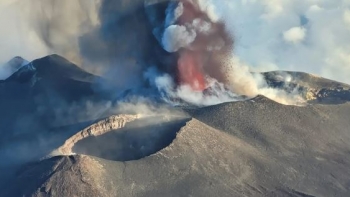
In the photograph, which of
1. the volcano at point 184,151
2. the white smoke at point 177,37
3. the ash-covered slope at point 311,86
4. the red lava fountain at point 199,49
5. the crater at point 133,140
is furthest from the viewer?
the ash-covered slope at point 311,86

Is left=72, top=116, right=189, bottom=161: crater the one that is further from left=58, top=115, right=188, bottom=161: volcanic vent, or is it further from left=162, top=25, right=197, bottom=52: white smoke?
left=162, top=25, right=197, bottom=52: white smoke

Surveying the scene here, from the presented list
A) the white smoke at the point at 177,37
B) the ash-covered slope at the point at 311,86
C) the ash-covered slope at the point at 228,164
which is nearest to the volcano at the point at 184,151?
the ash-covered slope at the point at 228,164

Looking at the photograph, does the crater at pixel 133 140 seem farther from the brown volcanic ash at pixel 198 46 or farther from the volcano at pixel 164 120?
the brown volcanic ash at pixel 198 46

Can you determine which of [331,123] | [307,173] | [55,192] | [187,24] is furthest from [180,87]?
[55,192]

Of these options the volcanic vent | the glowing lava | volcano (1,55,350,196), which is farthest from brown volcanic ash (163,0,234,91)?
the volcanic vent

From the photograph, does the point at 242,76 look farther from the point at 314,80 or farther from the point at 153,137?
the point at 153,137

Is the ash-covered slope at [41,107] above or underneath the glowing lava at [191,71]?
underneath
